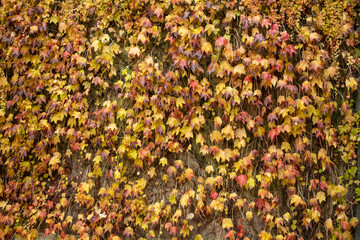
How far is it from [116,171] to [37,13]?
94.0 inches

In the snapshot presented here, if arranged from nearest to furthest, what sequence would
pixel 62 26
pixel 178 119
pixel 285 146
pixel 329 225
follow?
pixel 329 225, pixel 285 146, pixel 178 119, pixel 62 26

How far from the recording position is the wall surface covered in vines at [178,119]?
3.52 m

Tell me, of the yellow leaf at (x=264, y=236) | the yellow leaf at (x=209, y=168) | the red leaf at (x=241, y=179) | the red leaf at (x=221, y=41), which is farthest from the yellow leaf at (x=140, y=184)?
the red leaf at (x=221, y=41)

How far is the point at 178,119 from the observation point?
3650mm

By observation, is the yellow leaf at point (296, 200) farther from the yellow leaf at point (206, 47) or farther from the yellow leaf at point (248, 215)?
the yellow leaf at point (206, 47)

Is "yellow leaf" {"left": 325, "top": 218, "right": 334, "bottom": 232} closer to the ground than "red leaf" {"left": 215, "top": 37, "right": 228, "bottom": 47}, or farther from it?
closer to the ground

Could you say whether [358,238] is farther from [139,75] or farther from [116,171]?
[139,75]

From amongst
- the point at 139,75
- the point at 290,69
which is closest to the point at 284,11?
the point at 290,69

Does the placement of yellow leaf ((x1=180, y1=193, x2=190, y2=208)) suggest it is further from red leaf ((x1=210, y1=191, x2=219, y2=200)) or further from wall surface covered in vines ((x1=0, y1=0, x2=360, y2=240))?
red leaf ((x1=210, y1=191, x2=219, y2=200))

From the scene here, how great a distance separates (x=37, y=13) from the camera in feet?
12.9

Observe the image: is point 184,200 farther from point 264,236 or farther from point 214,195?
point 264,236

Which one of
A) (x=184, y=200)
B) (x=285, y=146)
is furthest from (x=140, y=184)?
Result: (x=285, y=146)

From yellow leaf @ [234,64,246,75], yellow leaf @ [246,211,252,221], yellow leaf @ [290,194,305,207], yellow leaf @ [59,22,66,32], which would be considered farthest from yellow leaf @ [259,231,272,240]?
yellow leaf @ [59,22,66,32]

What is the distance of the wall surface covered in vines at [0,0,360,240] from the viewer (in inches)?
139
